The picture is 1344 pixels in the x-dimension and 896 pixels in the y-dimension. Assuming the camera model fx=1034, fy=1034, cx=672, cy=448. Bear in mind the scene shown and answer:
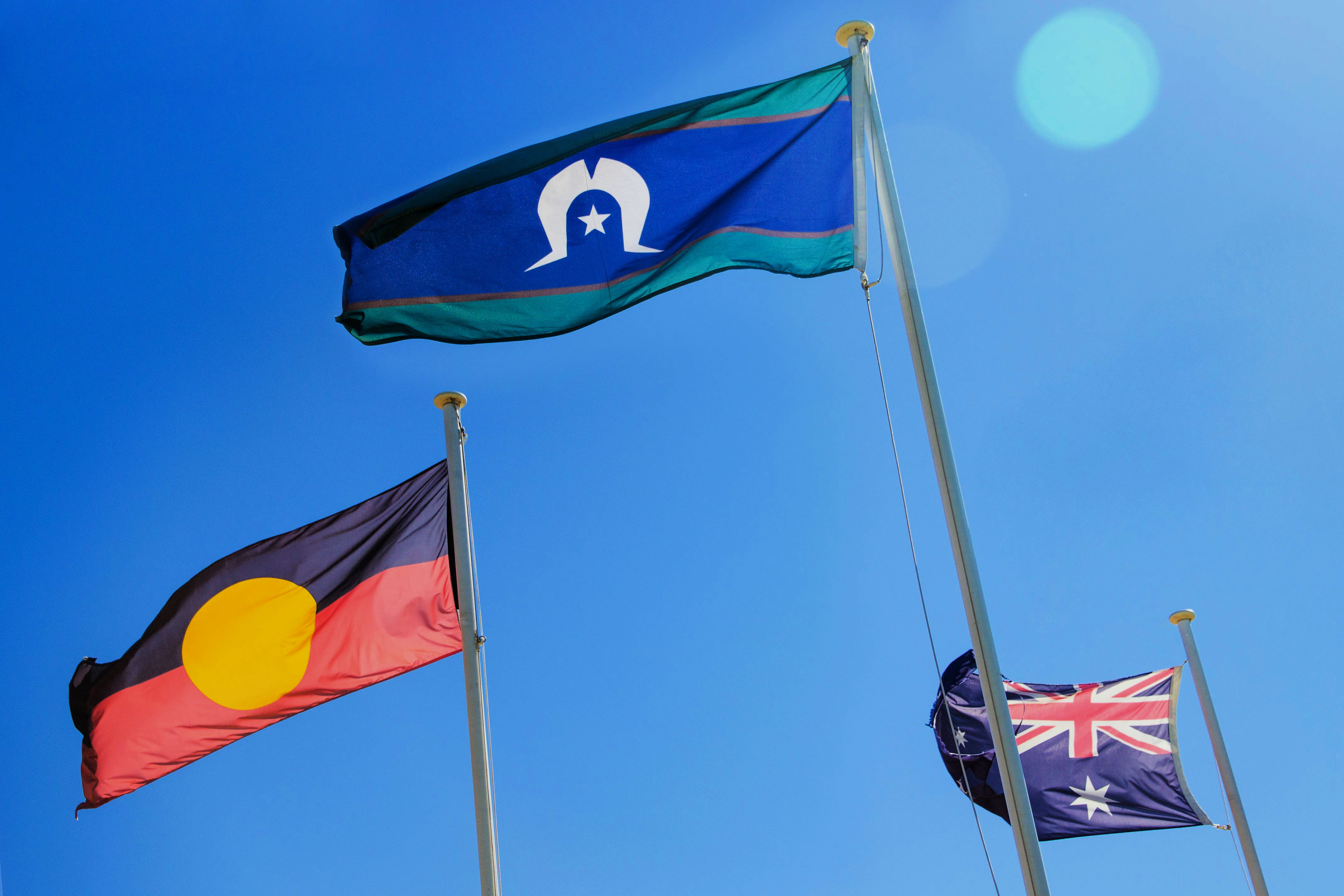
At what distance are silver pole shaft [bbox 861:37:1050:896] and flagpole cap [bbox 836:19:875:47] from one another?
0.16m

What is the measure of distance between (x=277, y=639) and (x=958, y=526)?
19.4 ft

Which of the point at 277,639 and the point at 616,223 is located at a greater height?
the point at 616,223

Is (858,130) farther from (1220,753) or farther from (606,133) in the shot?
(1220,753)

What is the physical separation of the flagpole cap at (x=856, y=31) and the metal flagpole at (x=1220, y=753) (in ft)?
27.7

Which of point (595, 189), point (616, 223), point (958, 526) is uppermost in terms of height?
point (595, 189)

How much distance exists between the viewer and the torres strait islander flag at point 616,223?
7512 millimetres

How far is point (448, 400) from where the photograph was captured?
955 cm

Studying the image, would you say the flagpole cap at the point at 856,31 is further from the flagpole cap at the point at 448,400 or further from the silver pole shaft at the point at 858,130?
the flagpole cap at the point at 448,400

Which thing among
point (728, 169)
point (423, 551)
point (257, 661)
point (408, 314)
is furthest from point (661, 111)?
point (257, 661)

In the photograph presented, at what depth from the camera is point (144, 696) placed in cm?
907

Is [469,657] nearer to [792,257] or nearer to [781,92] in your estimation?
[792,257]

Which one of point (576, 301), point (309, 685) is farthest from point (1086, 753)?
point (309, 685)

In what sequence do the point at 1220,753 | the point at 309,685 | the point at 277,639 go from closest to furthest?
the point at 309,685, the point at 277,639, the point at 1220,753

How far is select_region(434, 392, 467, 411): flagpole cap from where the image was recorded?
31.3 ft
